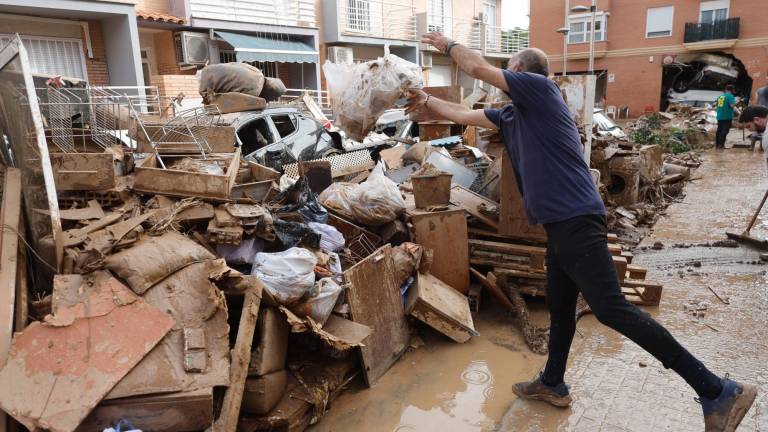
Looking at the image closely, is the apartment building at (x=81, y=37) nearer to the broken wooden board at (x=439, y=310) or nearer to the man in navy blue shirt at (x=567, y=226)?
the broken wooden board at (x=439, y=310)

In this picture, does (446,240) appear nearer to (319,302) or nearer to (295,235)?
(295,235)

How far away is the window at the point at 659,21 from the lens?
1062 inches

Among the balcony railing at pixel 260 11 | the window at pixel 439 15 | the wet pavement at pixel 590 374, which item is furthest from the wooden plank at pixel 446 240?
the window at pixel 439 15

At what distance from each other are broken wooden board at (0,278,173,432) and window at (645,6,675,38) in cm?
3131

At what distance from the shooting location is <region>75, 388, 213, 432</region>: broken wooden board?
2287 millimetres

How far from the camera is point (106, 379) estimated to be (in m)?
2.30

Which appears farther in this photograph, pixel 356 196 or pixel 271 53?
pixel 271 53

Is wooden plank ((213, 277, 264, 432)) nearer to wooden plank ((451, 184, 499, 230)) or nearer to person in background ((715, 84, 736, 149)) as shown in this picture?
wooden plank ((451, 184, 499, 230))

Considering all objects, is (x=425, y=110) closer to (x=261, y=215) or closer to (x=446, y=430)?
(x=261, y=215)

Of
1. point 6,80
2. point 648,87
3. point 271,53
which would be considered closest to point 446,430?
point 6,80

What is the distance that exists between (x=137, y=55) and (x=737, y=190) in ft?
41.9

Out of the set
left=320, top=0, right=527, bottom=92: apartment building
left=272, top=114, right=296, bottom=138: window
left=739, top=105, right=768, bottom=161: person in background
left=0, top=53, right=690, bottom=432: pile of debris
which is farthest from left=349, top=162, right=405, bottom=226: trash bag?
left=320, top=0, right=527, bottom=92: apartment building

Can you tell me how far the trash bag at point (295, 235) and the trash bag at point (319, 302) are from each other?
0.52 m

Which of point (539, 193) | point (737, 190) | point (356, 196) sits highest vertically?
point (539, 193)
